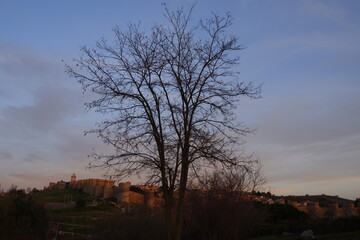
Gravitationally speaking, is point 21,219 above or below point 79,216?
below

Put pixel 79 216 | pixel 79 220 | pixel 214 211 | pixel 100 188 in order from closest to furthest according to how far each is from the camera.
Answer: pixel 214 211 → pixel 79 220 → pixel 79 216 → pixel 100 188

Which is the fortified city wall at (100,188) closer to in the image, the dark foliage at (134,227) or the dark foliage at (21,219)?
the dark foliage at (21,219)

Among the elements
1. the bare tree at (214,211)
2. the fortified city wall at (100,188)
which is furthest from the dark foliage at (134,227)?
the fortified city wall at (100,188)

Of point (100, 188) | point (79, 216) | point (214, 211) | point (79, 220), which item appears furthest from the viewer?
point (100, 188)

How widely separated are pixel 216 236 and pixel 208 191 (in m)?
2.95

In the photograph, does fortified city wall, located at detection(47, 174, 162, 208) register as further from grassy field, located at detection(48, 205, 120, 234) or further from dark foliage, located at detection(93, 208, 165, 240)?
dark foliage, located at detection(93, 208, 165, 240)

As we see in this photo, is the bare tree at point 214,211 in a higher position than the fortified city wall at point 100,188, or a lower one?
lower

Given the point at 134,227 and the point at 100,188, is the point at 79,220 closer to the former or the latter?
the point at 134,227

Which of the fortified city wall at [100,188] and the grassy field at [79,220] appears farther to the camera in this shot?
the fortified city wall at [100,188]

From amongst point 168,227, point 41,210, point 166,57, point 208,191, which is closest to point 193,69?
point 166,57

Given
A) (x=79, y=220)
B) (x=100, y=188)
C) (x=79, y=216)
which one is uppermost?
(x=100, y=188)

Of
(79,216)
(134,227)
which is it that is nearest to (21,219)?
(134,227)

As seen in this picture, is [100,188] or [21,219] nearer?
[21,219]

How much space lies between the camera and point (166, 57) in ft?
Answer: 41.6
